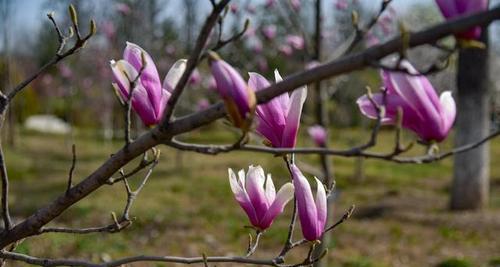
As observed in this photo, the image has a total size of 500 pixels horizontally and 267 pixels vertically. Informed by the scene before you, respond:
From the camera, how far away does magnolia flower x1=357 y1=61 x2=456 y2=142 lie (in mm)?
1196

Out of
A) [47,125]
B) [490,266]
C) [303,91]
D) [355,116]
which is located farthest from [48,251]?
[355,116]

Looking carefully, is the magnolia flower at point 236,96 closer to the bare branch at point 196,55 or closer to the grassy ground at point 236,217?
the bare branch at point 196,55

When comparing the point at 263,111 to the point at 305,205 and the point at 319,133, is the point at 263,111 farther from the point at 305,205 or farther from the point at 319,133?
the point at 319,133

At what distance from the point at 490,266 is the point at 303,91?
16.1 ft

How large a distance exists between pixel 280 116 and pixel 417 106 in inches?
11.9

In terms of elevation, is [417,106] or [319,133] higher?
[417,106]

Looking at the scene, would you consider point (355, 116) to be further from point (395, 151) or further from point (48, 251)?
point (395, 151)

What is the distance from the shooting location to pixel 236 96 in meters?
1.11

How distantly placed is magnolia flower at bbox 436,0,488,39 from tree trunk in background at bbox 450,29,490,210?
7734mm

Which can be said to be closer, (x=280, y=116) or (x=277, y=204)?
(x=280, y=116)

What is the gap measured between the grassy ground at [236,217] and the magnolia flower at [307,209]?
3.58 metres

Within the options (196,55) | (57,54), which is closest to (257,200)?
(196,55)

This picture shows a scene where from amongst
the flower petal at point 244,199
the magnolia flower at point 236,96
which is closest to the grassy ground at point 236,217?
the flower petal at point 244,199

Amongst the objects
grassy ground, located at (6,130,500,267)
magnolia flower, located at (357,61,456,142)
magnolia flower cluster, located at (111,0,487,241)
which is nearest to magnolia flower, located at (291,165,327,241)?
magnolia flower cluster, located at (111,0,487,241)
